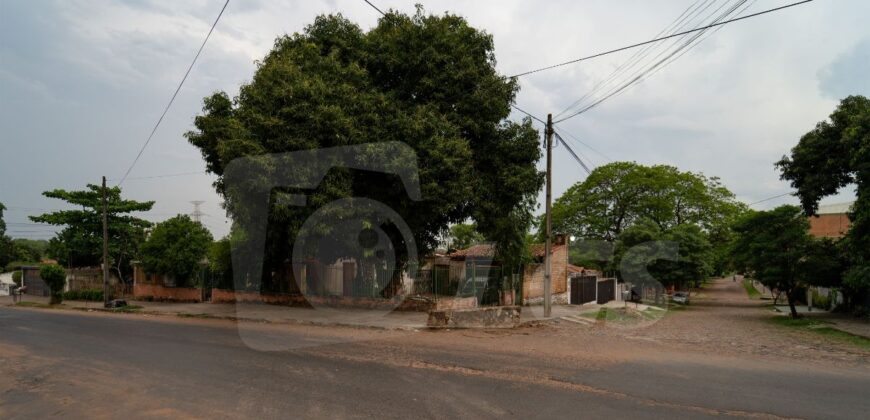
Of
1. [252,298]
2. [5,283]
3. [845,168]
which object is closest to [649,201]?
[845,168]

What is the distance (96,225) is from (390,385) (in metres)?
29.9

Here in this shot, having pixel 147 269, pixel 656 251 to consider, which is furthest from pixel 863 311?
pixel 147 269

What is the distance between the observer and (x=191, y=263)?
24125 millimetres

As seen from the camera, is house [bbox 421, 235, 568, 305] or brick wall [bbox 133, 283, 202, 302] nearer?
house [bbox 421, 235, 568, 305]

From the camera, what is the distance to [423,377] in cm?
742

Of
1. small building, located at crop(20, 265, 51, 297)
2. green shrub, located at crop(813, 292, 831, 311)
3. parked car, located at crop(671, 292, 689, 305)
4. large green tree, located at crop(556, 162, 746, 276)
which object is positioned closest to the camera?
green shrub, located at crop(813, 292, 831, 311)

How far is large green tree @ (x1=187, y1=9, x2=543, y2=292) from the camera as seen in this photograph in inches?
548

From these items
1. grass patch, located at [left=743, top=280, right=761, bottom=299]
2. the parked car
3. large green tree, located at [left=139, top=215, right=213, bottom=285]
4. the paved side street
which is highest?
large green tree, located at [left=139, top=215, right=213, bottom=285]

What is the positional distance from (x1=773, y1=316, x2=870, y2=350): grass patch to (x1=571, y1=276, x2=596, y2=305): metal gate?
8.71m

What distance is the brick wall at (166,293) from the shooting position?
24.7 meters

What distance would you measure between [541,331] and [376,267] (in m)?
6.53

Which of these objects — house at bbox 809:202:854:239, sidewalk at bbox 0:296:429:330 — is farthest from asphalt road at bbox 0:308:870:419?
house at bbox 809:202:854:239

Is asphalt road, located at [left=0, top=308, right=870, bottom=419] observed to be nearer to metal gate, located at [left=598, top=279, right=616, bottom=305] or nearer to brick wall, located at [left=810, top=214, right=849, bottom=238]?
metal gate, located at [left=598, top=279, right=616, bottom=305]

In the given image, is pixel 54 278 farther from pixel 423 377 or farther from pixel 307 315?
pixel 423 377
